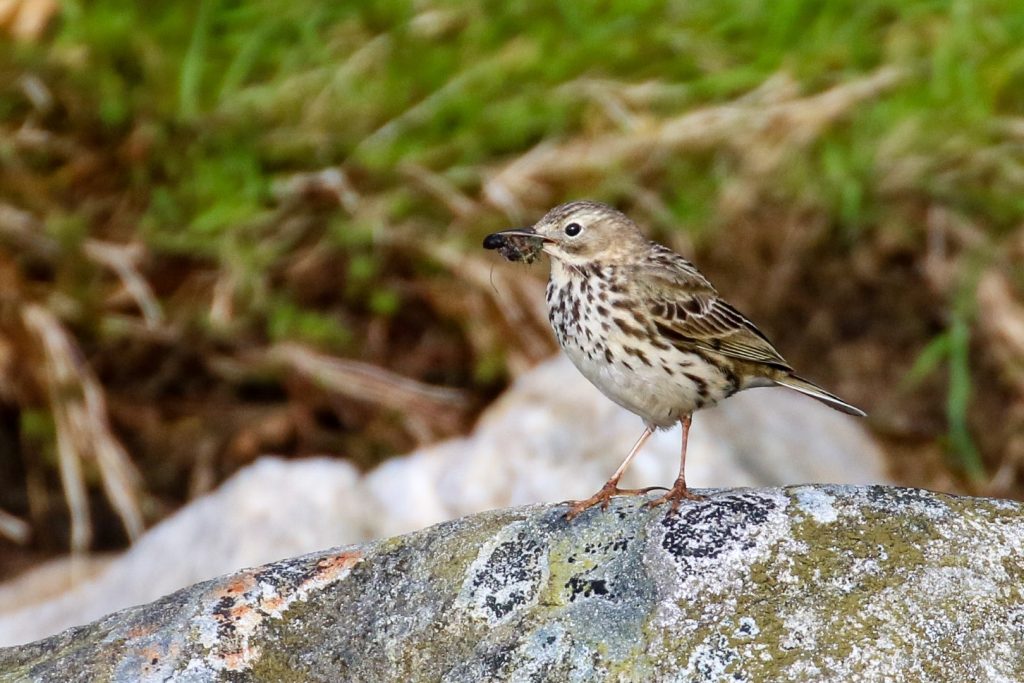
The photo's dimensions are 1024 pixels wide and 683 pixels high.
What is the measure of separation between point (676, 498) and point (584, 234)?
3.92 feet

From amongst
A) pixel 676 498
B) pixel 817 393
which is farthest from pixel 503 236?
pixel 676 498

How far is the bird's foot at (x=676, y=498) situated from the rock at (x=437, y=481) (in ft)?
5.88

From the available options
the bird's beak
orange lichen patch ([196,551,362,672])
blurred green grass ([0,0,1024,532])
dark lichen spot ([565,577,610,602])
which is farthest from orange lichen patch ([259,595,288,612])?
blurred green grass ([0,0,1024,532])

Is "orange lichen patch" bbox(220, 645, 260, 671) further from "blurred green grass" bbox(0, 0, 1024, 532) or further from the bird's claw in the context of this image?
"blurred green grass" bbox(0, 0, 1024, 532)

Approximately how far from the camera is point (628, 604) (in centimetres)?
275

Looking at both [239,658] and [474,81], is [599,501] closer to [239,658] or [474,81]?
[239,658]

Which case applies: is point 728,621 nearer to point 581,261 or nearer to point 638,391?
point 638,391

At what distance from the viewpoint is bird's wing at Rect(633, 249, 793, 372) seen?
12.9 ft

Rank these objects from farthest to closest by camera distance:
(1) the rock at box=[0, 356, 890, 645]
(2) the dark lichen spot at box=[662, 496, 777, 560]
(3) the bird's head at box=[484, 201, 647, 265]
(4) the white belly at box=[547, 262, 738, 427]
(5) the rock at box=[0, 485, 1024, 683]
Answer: (1) the rock at box=[0, 356, 890, 645], (3) the bird's head at box=[484, 201, 647, 265], (4) the white belly at box=[547, 262, 738, 427], (2) the dark lichen spot at box=[662, 496, 777, 560], (5) the rock at box=[0, 485, 1024, 683]

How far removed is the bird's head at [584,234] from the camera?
4047 mm

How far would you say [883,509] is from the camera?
2.80 metres

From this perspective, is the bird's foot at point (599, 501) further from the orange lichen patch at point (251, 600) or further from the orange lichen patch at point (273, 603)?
the orange lichen patch at point (273, 603)

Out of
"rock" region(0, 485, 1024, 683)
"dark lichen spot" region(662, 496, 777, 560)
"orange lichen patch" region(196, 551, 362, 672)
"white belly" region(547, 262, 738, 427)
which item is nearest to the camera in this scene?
"rock" region(0, 485, 1024, 683)

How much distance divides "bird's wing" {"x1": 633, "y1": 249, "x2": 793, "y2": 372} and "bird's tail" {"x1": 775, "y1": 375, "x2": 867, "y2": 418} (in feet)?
0.12
